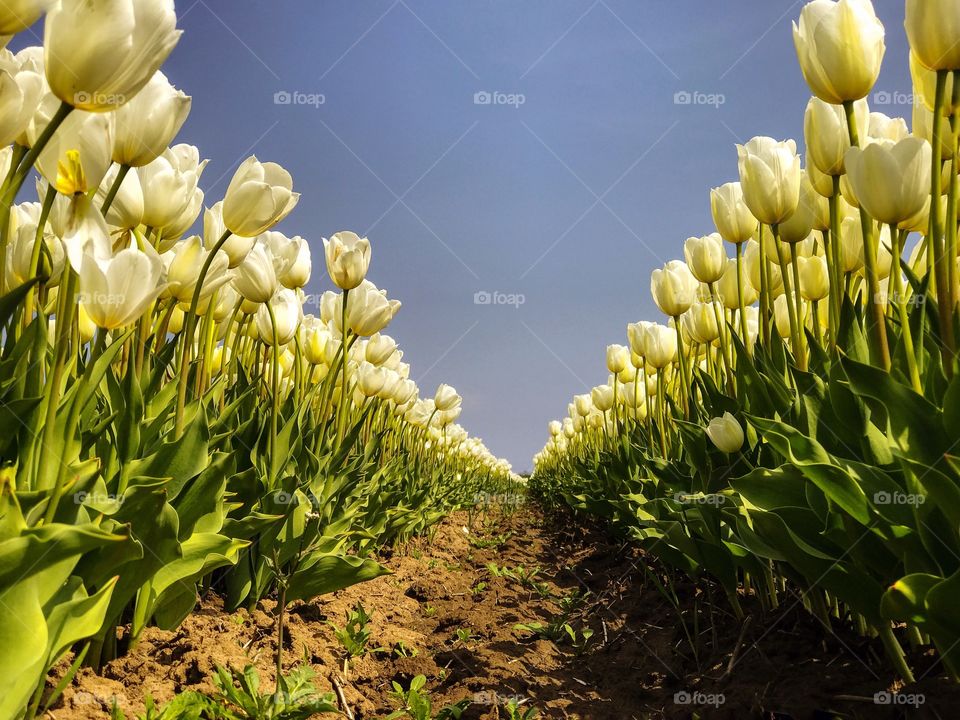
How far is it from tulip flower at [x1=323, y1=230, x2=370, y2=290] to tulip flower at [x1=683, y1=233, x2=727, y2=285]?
5.22 feet

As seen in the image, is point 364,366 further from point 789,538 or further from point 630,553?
point 789,538

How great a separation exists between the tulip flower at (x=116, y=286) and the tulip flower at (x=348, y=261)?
191cm

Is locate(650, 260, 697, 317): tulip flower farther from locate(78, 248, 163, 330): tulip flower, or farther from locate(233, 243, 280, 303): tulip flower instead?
locate(78, 248, 163, 330): tulip flower

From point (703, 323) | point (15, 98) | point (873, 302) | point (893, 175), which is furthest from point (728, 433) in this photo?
point (15, 98)

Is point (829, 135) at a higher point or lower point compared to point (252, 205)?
higher

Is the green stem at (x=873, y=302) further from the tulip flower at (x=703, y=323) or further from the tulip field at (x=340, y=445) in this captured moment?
the tulip flower at (x=703, y=323)

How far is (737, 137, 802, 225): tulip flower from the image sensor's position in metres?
2.33

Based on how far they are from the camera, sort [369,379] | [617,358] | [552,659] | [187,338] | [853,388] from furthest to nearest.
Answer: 1. [617,358]
2. [369,379]
3. [552,659]
4. [187,338]
5. [853,388]

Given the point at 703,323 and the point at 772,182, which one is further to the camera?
the point at 703,323

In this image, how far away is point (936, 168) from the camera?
1.58 meters

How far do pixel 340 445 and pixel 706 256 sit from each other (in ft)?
6.79

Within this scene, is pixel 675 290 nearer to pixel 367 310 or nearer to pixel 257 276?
pixel 367 310

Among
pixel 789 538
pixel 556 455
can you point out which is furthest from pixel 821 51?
pixel 556 455

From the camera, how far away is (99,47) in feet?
3.84
